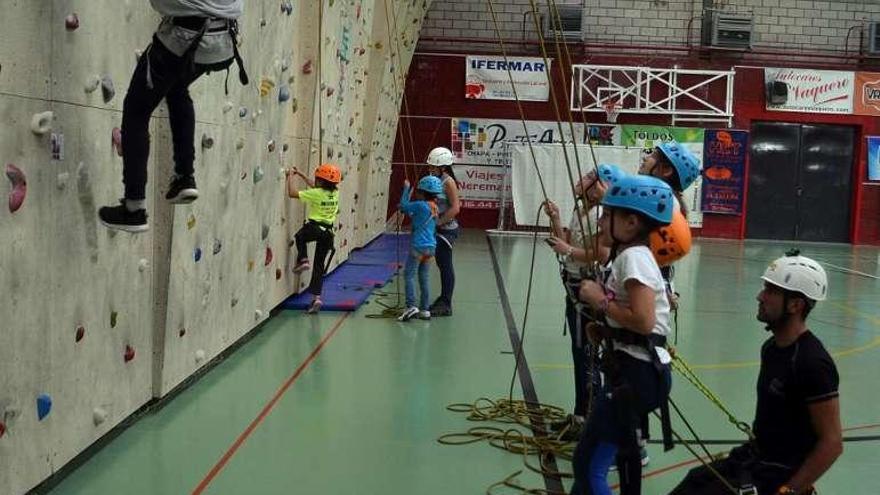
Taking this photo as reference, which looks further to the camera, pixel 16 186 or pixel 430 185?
pixel 430 185

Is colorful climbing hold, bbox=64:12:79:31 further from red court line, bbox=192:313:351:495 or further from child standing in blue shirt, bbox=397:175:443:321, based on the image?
child standing in blue shirt, bbox=397:175:443:321

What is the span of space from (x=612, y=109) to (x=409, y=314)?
11.0m

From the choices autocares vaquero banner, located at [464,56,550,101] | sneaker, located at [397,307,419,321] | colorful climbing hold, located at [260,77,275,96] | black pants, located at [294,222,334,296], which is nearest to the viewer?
colorful climbing hold, located at [260,77,275,96]

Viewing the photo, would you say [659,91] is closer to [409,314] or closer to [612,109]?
[612,109]

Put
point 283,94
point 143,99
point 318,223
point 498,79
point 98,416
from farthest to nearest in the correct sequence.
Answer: point 498,79 → point 318,223 → point 283,94 → point 98,416 → point 143,99

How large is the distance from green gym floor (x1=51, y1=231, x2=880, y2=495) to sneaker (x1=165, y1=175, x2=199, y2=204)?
1.16m

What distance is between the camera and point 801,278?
272 cm

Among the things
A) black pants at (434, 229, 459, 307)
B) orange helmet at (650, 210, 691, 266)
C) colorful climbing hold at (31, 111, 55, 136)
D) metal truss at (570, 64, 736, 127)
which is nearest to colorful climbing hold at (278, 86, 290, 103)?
black pants at (434, 229, 459, 307)

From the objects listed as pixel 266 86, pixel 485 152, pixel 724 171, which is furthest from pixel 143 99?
pixel 724 171

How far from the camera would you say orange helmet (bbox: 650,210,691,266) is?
3.32m

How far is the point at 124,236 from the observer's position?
153 inches

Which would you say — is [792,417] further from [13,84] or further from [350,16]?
[350,16]

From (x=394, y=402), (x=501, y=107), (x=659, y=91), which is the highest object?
(x=659, y=91)

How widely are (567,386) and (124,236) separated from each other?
9.36 ft
